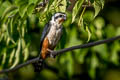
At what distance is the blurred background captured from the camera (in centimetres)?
480

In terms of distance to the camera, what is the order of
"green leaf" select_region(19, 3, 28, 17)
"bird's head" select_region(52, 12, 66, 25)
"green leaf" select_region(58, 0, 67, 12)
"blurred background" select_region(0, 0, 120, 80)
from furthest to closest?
"blurred background" select_region(0, 0, 120, 80) → "bird's head" select_region(52, 12, 66, 25) → "green leaf" select_region(19, 3, 28, 17) → "green leaf" select_region(58, 0, 67, 12)

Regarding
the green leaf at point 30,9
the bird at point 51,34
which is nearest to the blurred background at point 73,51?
the bird at point 51,34

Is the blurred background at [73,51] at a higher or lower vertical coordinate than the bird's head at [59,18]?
lower

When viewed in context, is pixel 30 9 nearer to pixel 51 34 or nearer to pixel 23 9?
pixel 23 9

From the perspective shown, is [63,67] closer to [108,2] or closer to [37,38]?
[37,38]

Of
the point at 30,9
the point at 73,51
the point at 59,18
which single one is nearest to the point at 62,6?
the point at 30,9

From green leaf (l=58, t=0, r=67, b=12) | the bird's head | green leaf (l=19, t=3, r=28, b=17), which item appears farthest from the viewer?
the bird's head

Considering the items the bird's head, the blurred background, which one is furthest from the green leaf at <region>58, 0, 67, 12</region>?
the bird's head

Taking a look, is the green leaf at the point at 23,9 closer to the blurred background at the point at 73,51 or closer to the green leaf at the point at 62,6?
the green leaf at the point at 62,6

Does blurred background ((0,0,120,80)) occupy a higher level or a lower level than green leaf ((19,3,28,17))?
lower

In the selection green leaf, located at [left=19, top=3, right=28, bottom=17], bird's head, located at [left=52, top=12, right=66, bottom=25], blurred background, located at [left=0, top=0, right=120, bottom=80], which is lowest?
blurred background, located at [left=0, top=0, right=120, bottom=80]

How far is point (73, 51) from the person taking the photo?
5.74 meters

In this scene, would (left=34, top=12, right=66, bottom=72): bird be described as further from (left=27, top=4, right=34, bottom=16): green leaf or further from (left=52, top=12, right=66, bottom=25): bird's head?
(left=27, top=4, right=34, bottom=16): green leaf

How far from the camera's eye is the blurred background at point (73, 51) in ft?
15.7
